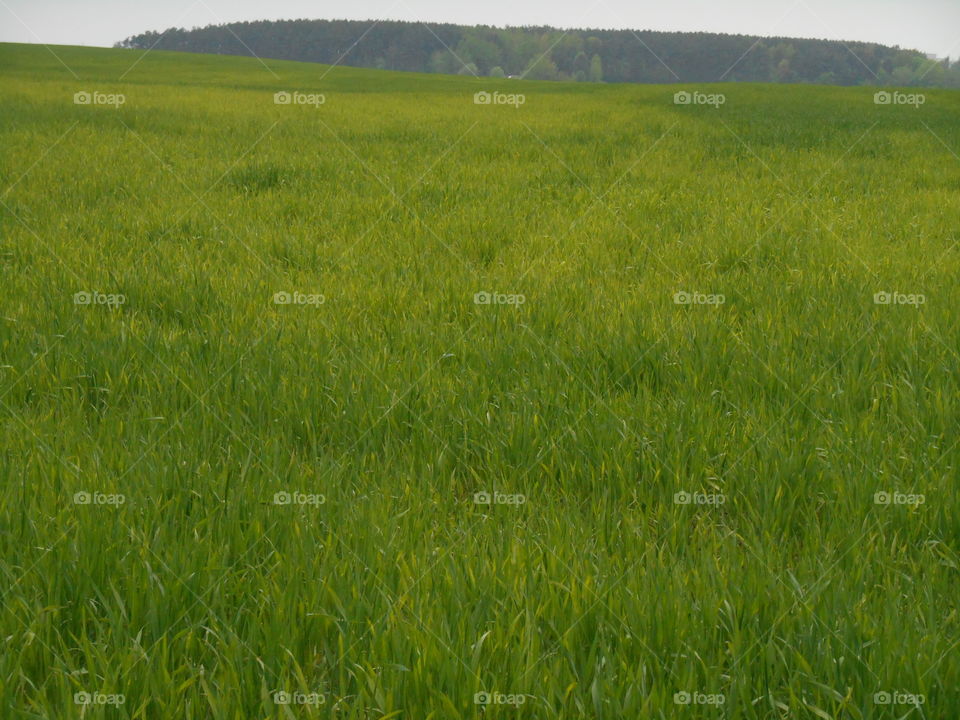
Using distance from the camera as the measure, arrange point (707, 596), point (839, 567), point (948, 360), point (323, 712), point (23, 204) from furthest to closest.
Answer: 1. point (23, 204)
2. point (948, 360)
3. point (839, 567)
4. point (707, 596)
5. point (323, 712)

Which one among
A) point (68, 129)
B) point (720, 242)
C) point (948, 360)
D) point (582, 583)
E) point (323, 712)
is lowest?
point (323, 712)

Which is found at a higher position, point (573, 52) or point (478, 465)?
point (573, 52)

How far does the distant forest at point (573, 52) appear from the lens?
50219 millimetres

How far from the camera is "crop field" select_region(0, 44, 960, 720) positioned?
1698 millimetres

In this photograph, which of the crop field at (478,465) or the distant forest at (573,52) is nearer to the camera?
the crop field at (478,465)

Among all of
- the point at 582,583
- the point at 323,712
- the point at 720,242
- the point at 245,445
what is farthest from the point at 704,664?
the point at 720,242

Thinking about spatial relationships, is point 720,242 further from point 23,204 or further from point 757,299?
point 23,204

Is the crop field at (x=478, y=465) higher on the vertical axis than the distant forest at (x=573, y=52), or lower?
lower

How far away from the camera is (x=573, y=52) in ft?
228

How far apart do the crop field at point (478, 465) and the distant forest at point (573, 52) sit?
114 ft

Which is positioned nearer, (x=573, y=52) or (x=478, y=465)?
(x=478, y=465)

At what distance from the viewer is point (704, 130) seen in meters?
12.8

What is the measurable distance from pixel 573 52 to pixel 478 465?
2903 inches

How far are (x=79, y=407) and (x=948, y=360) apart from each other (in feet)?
12.9
